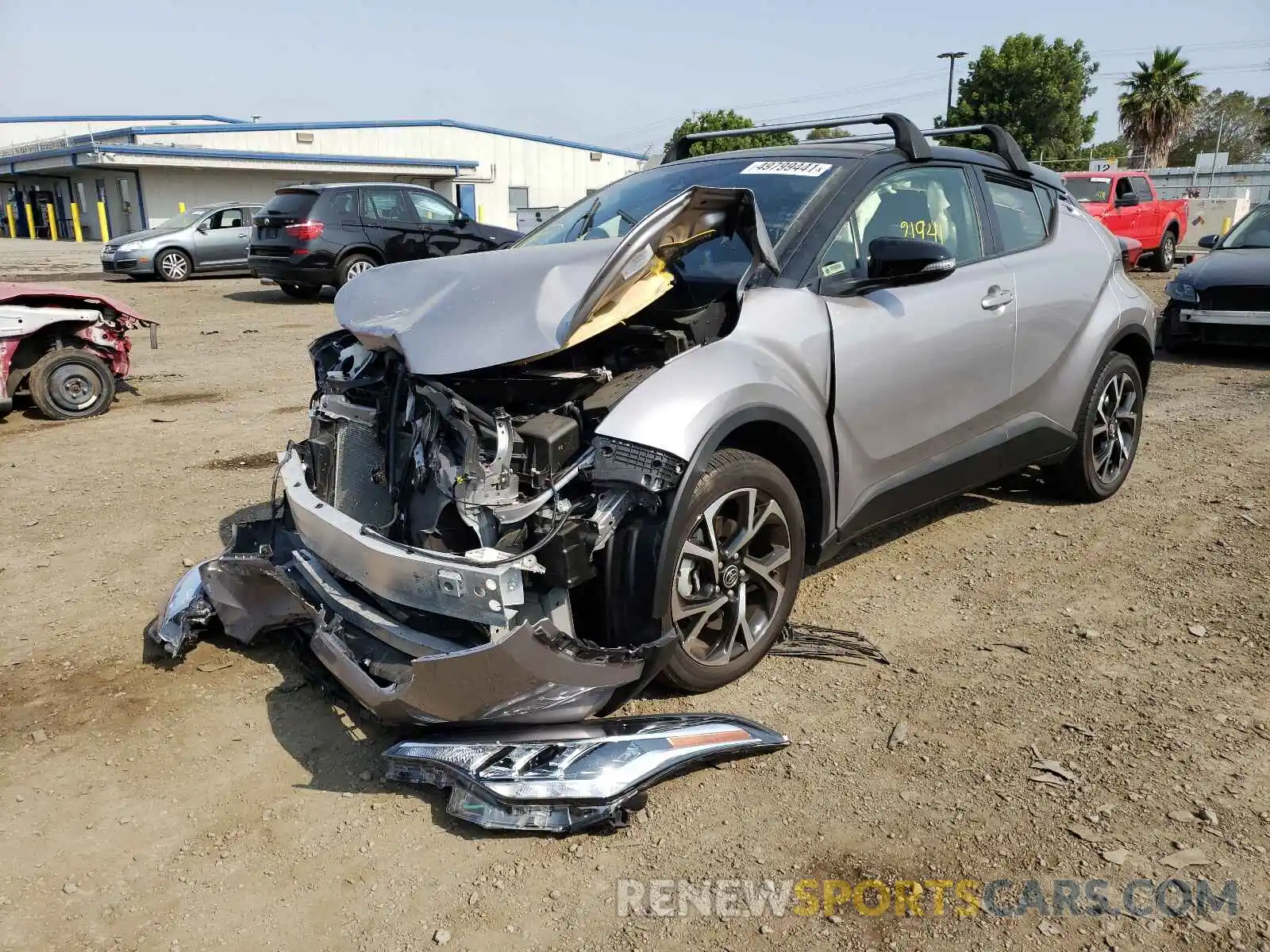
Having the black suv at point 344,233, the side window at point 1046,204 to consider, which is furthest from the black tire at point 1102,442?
the black suv at point 344,233

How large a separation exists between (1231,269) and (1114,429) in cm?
529

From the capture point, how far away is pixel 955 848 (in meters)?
2.59

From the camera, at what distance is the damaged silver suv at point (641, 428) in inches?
111

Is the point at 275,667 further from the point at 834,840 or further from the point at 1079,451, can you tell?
the point at 1079,451

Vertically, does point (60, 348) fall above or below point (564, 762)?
A: above

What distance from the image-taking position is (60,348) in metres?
7.48

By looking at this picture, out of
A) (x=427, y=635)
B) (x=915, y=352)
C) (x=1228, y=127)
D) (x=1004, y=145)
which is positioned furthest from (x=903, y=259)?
(x=1228, y=127)

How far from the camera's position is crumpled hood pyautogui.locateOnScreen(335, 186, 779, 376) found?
295 cm

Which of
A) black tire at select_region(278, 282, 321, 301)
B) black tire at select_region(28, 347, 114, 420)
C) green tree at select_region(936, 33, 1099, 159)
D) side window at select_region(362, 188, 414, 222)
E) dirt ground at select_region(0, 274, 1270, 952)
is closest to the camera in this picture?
dirt ground at select_region(0, 274, 1270, 952)

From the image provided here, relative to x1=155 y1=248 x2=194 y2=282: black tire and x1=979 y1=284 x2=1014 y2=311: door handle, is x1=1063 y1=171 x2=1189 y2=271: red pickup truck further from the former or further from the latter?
x1=155 y1=248 x2=194 y2=282: black tire

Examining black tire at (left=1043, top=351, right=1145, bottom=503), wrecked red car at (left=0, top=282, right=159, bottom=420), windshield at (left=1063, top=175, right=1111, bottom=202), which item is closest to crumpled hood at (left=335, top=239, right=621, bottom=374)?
black tire at (left=1043, top=351, right=1145, bottom=503)

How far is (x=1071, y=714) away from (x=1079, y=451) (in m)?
2.15

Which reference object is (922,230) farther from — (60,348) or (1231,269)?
(1231,269)

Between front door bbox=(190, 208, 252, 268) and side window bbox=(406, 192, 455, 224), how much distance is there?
5.92m
